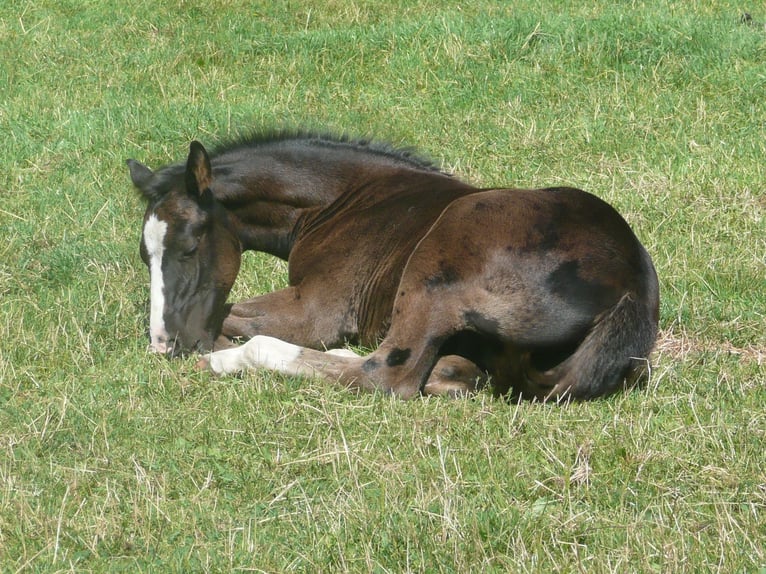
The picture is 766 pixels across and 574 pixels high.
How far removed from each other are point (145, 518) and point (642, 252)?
2846mm

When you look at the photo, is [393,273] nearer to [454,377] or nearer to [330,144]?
[454,377]

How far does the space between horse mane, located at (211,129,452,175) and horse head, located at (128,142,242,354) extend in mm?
507

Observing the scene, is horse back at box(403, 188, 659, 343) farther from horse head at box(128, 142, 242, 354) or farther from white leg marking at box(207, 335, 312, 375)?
horse head at box(128, 142, 242, 354)

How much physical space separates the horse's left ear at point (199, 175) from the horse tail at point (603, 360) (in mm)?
2345

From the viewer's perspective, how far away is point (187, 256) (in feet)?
21.0

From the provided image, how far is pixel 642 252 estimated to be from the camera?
565 cm

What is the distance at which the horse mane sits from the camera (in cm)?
703

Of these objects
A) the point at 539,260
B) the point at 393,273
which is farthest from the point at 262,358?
the point at 539,260

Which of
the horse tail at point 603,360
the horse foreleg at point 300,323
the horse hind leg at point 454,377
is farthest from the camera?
the horse foreleg at point 300,323

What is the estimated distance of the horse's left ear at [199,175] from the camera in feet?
21.1

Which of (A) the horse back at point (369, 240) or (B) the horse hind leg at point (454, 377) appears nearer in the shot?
(B) the horse hind leg at point (454, 377)

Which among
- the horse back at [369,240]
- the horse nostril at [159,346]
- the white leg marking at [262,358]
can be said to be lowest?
the horse nostril at [159,346]

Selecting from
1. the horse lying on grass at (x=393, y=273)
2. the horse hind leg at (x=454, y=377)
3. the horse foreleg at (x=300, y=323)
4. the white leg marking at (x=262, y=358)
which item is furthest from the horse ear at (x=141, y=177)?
the horse hind leg at (x=454, y=377)

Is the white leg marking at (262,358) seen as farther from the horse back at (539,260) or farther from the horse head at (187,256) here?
the horse back at (539,260)
